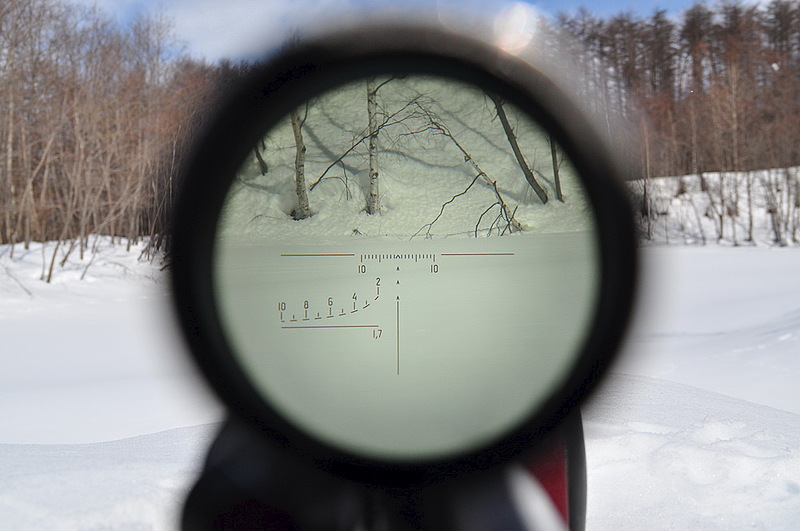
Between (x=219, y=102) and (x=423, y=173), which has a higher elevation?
(x=219, y=102)

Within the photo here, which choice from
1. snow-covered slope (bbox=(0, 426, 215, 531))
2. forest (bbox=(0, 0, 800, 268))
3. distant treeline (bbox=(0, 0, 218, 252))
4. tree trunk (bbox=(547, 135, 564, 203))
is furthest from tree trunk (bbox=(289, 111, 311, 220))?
distant treeline (bbox=(0, 0, 218, 252))

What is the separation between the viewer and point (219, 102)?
86 cm

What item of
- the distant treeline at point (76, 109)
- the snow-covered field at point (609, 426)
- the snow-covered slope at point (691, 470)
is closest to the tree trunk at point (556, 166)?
the snow-covered field at point (609, 426)

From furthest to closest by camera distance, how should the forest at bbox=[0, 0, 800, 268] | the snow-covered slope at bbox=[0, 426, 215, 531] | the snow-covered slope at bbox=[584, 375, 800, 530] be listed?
the forest at bbox=[0, 0, 800, 268], the snow-covered slope at bbox=[584, 375, 800, 530], the snow-covered slope at bbox=[0, 426, 215, 531]

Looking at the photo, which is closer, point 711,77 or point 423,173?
point 423,173

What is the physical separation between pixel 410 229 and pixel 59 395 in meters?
2.79

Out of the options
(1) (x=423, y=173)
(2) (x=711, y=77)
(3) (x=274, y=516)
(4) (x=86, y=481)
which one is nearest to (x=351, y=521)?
(3) (x=274, y=516)

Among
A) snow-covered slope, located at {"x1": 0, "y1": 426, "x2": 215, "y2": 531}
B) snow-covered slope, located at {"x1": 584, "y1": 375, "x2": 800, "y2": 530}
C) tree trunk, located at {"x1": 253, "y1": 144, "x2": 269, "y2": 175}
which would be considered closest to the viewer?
tree trunk, located at {"x1": 253, "y1": 144, "x2": 269, "y2": 175}

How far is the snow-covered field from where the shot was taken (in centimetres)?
145

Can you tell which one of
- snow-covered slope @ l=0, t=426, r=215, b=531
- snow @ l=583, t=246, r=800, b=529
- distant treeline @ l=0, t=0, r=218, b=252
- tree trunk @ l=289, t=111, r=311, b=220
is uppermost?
distant treeline @ l=0, t=0, r=218, b=252

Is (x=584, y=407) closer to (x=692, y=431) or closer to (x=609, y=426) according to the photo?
(x=609, y=426)

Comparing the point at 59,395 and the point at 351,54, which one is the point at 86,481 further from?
the point at 59,395

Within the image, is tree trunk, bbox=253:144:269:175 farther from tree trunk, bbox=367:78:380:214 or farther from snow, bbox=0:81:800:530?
tree trunk, bbox=367:78:380:214

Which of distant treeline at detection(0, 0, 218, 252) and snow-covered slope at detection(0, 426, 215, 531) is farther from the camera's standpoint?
distant treeline at detection(0, 0, 218, 252)
